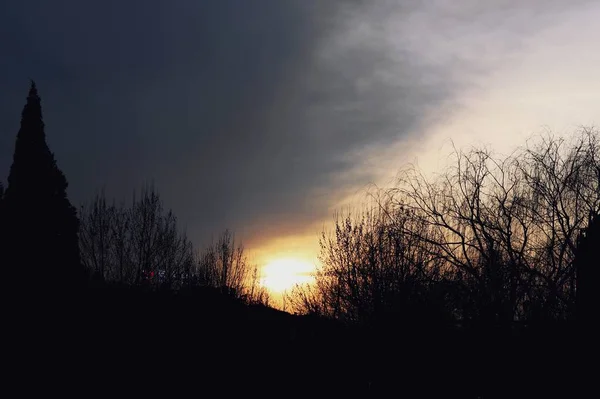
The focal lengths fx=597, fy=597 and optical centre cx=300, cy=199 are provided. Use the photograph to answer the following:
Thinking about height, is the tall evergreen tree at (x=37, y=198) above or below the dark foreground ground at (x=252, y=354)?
above

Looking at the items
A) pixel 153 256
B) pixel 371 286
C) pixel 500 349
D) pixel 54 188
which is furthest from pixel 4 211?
pixel 500 349

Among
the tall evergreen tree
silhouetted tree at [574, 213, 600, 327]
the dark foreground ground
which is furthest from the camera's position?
the tall evergreen tree

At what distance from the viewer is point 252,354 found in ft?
36.7

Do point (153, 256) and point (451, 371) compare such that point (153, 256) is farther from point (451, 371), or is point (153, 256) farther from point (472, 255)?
point (451, 371)

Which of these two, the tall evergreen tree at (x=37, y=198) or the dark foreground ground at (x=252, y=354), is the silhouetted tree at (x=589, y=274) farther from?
the tall evergreen tree at (x=37, y=198)

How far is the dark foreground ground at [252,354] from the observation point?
8984 millimetres

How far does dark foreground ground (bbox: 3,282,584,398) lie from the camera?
898 centimetres

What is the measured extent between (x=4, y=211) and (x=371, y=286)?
54.6 ft

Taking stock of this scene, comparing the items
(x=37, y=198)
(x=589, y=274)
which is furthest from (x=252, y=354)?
(x=37, y=198)

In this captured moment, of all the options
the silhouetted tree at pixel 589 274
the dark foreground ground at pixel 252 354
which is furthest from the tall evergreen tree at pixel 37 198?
the silhouetted tree at pixel 589 274

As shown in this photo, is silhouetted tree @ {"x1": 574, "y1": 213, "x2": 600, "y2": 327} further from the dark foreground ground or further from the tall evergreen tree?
the tall evergreen tree

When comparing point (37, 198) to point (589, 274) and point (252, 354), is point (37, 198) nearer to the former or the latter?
point (252, 354)

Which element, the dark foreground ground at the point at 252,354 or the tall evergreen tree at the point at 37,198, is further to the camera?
the tall evergreen tree at the point at 37,198

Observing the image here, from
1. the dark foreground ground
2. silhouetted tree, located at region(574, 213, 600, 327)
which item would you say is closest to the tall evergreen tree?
the dark foreground ground
